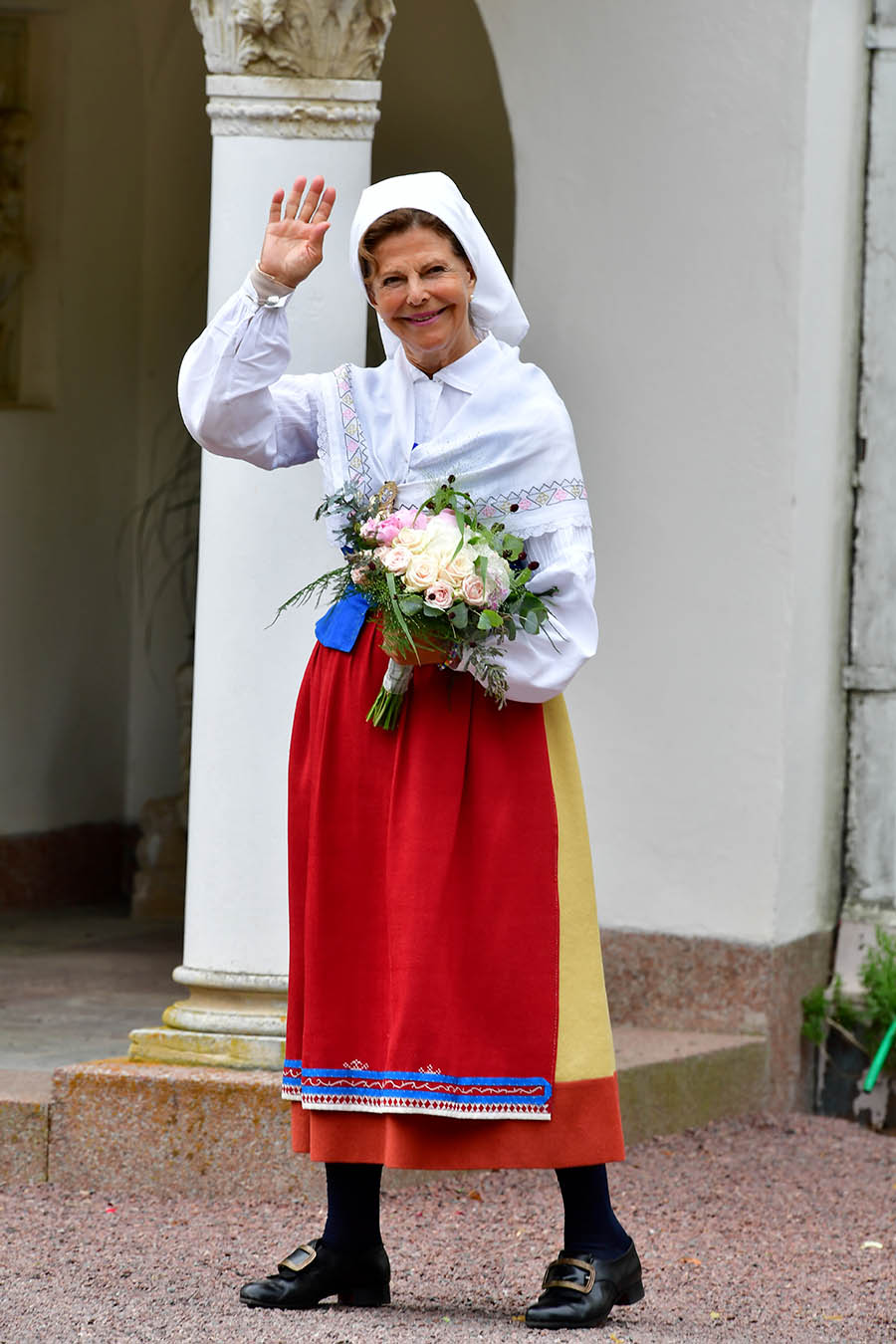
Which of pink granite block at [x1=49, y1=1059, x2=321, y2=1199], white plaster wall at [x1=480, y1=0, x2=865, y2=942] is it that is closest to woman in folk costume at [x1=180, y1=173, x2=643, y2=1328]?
pink granite block at [x1=49, y1=1059, x2=321, y2=1199]

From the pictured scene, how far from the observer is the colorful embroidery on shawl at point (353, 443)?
12.0 feet

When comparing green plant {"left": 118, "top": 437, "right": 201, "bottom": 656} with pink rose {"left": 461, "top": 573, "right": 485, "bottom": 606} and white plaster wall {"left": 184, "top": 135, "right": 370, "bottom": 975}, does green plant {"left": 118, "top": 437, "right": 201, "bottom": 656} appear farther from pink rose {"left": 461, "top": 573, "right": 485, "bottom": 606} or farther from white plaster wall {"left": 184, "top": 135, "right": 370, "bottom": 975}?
pink rose {"left": 461, "top": 573, "right": 485, "bottom": 606}

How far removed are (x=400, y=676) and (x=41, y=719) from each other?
14.5 feet

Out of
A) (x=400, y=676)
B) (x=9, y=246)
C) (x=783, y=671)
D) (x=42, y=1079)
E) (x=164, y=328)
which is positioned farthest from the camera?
(x=164, y=328)

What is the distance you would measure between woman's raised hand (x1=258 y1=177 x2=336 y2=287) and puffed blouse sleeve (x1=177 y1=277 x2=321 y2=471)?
4 centimetres

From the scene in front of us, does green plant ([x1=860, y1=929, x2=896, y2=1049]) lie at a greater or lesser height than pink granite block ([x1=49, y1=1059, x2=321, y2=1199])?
Answer: greater

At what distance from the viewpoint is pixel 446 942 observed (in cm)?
360

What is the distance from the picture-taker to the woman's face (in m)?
3.59

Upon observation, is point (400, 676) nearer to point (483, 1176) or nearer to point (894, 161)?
point (483, 1176)

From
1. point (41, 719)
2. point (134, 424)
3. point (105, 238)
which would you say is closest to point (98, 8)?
point (105, 238)

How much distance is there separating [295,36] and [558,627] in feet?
6.00

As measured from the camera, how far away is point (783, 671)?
19.1ft

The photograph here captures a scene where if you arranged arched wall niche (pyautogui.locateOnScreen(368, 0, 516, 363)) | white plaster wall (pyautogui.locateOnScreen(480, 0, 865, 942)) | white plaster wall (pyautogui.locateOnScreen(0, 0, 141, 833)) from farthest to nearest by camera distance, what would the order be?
white plaster wall (pyautogui.locateOnScreen(0, 0, 141, 833)), arched wall niche (pyautogui.locateOnScreen(368, 0, 516, 363)), white plaster wall (pyautogui.locateOnScreen(480, 0, 865, 942))

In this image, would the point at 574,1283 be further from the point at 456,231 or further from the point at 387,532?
the point at 456,231
